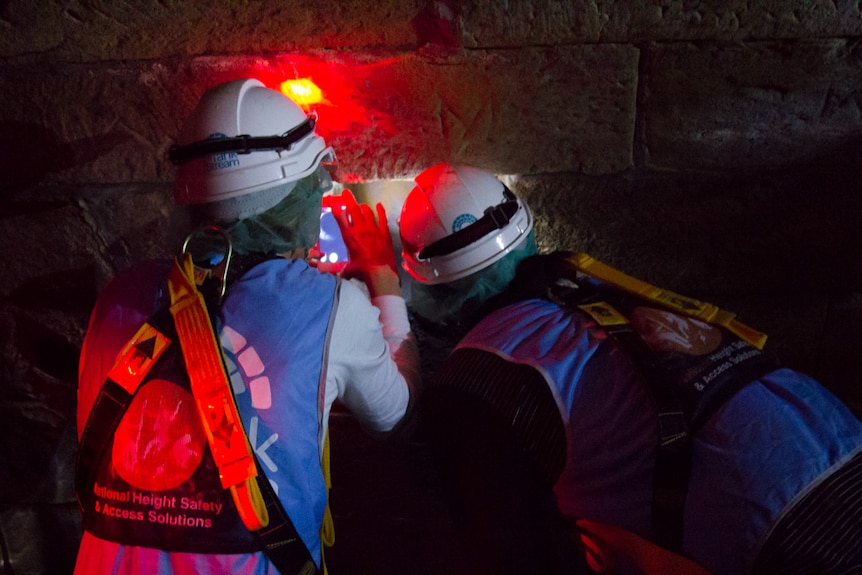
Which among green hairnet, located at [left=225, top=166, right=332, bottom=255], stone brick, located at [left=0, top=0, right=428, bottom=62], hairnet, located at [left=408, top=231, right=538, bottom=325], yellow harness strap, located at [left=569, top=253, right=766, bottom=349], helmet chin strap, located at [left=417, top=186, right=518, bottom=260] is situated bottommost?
hairnet, located at [left=408, top=231, right=538, bottom=325]

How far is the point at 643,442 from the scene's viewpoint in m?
1.54

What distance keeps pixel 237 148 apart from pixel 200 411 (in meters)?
1.01

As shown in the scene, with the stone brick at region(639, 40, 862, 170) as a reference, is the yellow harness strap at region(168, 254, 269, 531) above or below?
below

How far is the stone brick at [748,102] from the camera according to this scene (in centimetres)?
247

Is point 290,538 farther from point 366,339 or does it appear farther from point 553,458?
point 553,458

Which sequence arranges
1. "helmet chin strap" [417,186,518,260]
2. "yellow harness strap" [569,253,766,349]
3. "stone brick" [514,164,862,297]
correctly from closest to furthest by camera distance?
"yellow harness strap" [569,253,766,349] → "helmet chin strap" [417,186,518,260] → "stone brick" [514,164,862,297]

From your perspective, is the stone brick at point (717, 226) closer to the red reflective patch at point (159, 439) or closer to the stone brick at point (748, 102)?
the stone brick at point (748, 102)

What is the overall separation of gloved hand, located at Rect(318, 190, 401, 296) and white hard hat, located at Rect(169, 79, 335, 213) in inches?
17.6

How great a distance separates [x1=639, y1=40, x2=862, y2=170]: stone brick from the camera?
2.47m

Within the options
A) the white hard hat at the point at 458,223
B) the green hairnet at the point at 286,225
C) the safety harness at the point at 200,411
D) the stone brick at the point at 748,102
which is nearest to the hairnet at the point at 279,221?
the green hairnet at the point at 286,225

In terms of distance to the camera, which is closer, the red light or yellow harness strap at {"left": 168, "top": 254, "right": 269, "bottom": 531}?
yellow harness strap at {"left": 168, "top": 254, "right": 269, "bottom": 531}

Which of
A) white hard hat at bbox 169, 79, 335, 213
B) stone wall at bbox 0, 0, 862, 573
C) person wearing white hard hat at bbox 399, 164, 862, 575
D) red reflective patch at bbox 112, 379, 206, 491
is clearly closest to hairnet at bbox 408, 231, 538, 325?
person wearing white hard hat at bbox 399, 164, 862, 575

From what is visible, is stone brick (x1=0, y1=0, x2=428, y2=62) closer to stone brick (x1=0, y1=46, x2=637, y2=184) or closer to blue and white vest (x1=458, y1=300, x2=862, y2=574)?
stone brick (x1=0, y1=46, x2=637, y2=184)

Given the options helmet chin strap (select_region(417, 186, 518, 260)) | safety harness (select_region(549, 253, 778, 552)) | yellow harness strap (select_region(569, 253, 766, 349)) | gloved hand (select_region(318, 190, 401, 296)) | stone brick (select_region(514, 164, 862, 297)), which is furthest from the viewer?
stone brick (select_region(514, 164, 862, 297))
